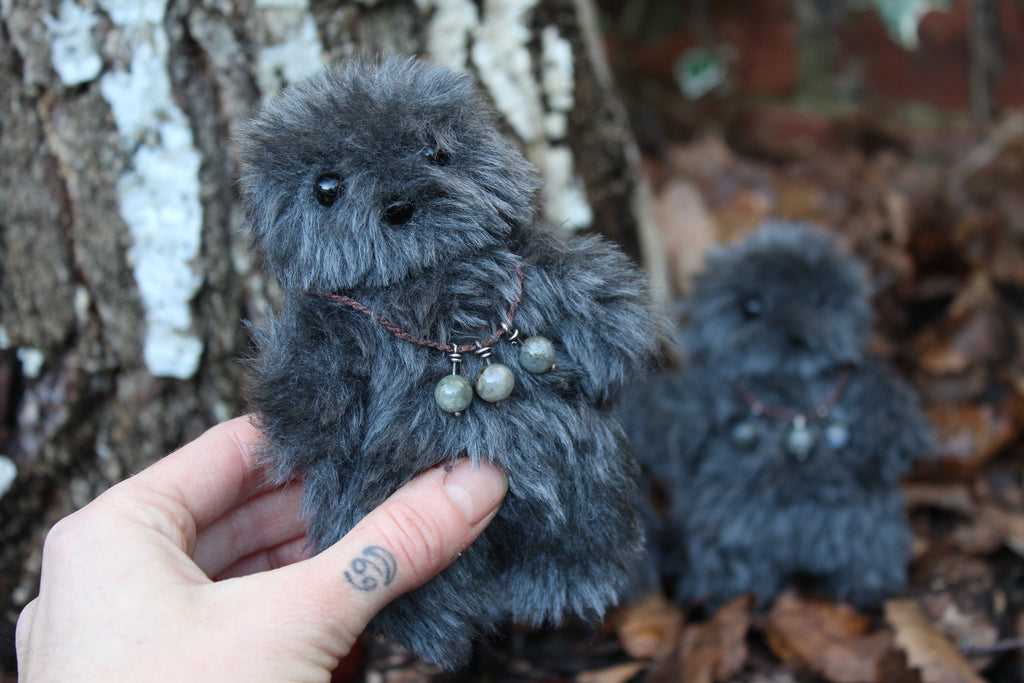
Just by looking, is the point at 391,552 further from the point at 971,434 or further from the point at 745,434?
the point at 971,434

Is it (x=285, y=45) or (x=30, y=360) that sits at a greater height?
(x=285, y=45)

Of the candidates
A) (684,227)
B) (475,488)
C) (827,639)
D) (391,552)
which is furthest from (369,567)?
(684,227)

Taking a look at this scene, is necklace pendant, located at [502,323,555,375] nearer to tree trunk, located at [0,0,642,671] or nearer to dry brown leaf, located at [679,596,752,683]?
tree trunk, located at [0,0,642,671]

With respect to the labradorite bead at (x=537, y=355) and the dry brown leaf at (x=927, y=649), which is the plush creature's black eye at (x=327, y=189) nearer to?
the labradorite bead at (x=537, y=355)

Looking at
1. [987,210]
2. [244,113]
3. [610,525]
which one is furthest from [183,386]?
[987,210]

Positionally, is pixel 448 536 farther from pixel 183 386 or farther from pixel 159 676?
pixel 183 386

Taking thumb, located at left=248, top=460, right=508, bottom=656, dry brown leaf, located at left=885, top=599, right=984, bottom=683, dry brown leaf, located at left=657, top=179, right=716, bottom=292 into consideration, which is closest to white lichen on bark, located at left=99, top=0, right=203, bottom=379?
thumb, located at left=248, top=460, right=508, bottom=656
